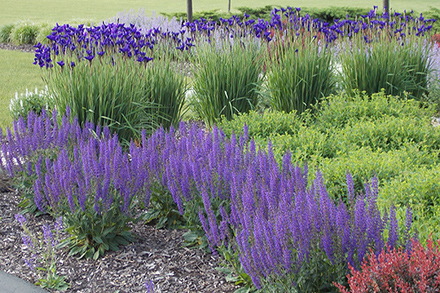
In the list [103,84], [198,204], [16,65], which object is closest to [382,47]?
[103,84]

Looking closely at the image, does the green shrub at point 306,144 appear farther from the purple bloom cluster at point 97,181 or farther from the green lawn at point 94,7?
the green lawn at point 94,7

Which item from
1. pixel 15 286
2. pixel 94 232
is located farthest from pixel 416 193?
pixel 15 286

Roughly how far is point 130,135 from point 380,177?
292 centimetres

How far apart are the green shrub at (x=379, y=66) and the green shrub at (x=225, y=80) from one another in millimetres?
1340

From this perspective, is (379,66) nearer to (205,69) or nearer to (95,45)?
(205,69)

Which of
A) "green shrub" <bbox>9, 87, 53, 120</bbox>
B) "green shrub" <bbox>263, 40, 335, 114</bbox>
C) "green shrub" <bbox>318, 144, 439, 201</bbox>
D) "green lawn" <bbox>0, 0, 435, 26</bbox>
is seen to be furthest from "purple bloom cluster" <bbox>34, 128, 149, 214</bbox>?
Result: "green lawn" <bbox>0, 0, 435, 26</bbox>

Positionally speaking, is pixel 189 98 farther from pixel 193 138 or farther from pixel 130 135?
pixel 193 138

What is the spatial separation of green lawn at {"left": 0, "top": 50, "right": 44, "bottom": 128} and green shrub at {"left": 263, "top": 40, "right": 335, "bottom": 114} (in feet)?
12.9

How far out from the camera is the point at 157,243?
397 centimetres

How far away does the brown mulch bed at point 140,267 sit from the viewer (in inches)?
135

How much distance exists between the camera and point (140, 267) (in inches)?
143

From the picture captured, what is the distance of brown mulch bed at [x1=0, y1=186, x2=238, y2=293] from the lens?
3428 millimetres

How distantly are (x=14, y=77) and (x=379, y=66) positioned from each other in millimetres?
7941

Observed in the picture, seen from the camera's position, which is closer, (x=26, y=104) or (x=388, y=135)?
(x=388, y=135)
